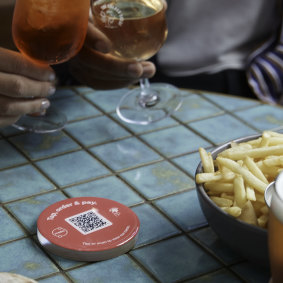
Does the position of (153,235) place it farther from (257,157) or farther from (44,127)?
(44,127)

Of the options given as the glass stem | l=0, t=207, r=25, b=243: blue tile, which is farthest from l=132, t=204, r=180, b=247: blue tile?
the glass stem

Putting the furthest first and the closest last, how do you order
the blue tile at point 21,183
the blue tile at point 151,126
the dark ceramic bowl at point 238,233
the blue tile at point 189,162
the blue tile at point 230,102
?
the blue tile at point 230,102 < the blue tile at point 151,126 < the blue tile at point 189,162 < the blue tile at point 21,183 < the dark ceramic bowl at point 238,233

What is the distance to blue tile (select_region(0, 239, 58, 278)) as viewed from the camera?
1.12m

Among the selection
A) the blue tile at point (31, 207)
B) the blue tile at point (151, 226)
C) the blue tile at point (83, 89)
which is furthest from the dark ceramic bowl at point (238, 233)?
the blue tile at point (83, 89)

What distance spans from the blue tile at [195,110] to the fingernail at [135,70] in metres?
0.15

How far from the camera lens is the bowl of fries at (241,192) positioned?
3.45ft

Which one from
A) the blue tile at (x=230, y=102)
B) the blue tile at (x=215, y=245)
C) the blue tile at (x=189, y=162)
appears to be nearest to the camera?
the blue tile at (x=215, y=245)

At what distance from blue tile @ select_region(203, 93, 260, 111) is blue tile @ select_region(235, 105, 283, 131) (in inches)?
1.1

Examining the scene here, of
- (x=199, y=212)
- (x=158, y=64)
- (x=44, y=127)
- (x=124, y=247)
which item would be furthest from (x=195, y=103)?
(x=158, y=64)

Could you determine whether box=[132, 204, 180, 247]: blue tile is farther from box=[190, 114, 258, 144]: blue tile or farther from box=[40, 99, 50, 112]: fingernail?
box=[40, 99, 50, 112]: fingernail

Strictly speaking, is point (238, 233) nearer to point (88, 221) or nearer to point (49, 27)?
point (88, 221)

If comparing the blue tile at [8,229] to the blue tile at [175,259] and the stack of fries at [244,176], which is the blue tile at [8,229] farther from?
the stack of fries at [244,176]

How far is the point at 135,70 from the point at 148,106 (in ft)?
0.37

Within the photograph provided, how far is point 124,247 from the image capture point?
1167 millimetres
